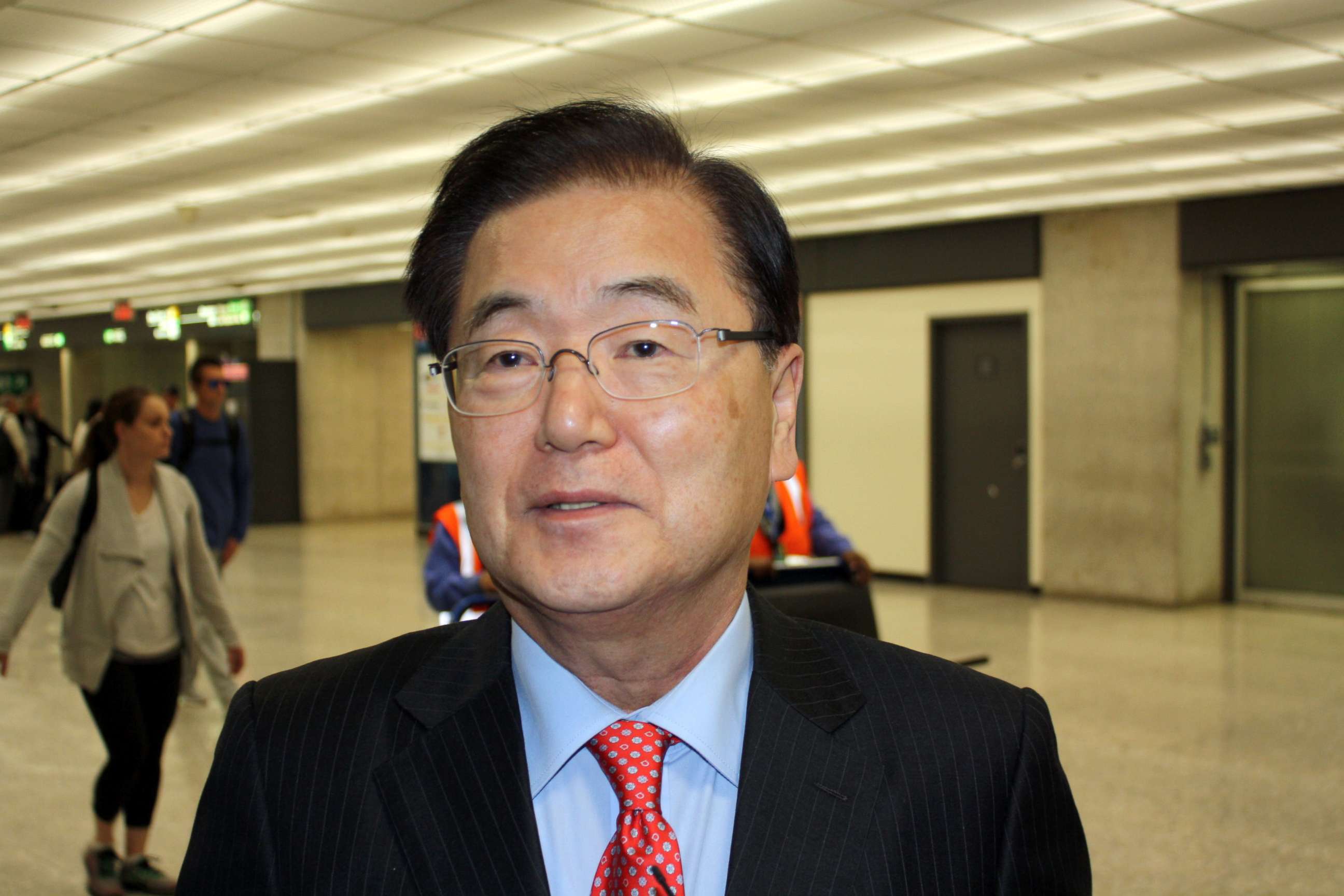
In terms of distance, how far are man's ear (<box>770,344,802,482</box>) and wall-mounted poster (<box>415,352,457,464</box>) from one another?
14489mm

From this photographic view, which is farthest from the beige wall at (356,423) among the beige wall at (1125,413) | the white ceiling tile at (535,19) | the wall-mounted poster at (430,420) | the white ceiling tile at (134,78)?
the white ceiling tile at (535,19)

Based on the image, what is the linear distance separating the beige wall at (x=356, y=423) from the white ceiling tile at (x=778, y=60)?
13.2 m

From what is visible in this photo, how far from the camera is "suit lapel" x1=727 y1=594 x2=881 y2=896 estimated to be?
1169 mm

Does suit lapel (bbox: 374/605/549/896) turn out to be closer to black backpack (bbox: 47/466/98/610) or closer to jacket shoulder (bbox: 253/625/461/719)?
jacket shoulder (bbox: 253/625/461/719)

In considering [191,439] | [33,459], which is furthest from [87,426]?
[33,459]

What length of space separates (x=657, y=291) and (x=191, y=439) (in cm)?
636

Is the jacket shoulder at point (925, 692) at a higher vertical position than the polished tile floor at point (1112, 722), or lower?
higher

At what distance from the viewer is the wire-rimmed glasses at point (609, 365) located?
116 centimetres

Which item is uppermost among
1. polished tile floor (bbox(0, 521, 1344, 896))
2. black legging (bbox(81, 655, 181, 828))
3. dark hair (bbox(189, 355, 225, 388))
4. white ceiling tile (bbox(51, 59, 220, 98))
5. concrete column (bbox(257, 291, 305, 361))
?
white ceiling tile (bbox(51, 59, 220, 98))

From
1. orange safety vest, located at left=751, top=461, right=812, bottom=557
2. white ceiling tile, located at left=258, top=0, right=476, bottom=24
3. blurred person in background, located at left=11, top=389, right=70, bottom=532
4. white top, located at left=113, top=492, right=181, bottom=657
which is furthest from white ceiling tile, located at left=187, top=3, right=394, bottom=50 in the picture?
blurred person in background, located at left=11, top=389, right=70, bottom=532

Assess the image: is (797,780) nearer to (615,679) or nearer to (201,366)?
(615,679)

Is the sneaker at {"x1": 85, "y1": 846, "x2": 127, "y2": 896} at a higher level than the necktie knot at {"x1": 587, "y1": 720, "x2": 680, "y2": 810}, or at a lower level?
lower

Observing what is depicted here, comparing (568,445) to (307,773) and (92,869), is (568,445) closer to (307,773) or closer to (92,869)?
(307,773)

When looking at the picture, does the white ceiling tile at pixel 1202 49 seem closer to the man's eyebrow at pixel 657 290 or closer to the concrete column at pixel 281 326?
the man's eyebrow at pixel 657 290
